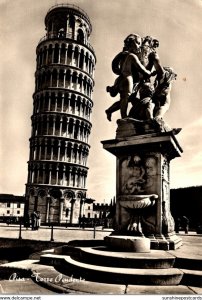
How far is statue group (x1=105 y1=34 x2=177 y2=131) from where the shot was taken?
7.07m

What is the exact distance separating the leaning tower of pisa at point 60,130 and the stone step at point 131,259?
52650 mm

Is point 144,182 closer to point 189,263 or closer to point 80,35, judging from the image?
point 189,263

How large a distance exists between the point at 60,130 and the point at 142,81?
52.4 meters

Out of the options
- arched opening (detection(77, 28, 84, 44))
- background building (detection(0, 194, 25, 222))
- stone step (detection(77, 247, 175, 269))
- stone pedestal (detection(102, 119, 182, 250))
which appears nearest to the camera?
stone step (detection(77, 247, 175, 269))

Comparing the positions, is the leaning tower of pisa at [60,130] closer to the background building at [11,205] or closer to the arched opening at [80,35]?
the arched opening at [80,35]

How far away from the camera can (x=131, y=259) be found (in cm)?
486

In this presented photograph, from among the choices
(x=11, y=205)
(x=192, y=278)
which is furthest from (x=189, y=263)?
(x=11, y=205)

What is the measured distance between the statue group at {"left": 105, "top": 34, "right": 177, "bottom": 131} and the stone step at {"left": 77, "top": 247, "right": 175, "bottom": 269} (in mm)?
2854

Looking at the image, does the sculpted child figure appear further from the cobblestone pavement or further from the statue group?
the cobblestone pavement

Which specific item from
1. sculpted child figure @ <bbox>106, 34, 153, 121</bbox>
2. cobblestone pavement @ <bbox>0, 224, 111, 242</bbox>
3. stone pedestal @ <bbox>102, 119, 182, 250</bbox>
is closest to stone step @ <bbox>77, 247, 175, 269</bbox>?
stone pedestal @ <bbox>102, 119, 182, 250</bbox>

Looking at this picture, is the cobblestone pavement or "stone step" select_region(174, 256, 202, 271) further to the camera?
the cobblestone pavement

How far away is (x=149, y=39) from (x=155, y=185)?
11.6 feet

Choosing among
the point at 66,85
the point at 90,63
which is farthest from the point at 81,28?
the point at 66,85

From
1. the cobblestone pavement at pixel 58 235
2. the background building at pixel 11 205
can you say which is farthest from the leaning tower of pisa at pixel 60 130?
the cobblestone pavement at pixel 58 235
